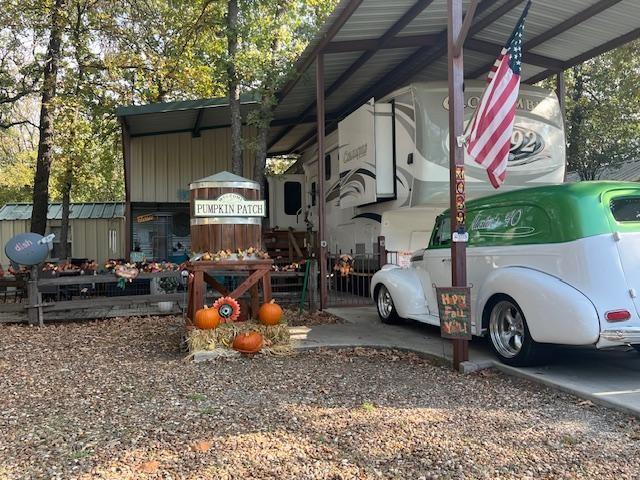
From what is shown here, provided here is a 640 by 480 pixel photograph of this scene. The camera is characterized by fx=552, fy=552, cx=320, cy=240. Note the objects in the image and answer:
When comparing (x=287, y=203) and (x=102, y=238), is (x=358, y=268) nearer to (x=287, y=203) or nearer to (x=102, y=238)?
(x=287, y=203)

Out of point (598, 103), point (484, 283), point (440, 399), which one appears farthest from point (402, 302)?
point (598, 103)

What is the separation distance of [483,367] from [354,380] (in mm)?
1384

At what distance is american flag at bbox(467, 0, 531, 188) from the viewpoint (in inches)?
218

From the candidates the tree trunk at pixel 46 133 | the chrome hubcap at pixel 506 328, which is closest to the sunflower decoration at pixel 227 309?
the chrome hubcap at pixel 506 328

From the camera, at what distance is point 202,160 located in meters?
17.1

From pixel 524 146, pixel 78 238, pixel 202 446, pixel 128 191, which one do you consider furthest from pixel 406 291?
pixel 78 238

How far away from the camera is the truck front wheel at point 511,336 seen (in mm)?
5328

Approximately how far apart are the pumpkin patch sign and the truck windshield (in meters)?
1.50

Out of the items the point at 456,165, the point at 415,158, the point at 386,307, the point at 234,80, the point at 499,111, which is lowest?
the point at 386,307

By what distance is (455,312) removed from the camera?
5574mm

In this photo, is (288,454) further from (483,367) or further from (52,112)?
(52,112)

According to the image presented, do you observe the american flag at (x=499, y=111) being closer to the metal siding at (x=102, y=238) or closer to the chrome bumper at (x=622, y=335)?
the chrome bumper at (x=622, y=335)

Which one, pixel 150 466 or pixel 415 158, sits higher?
pixel 415 158

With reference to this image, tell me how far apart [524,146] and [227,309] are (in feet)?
19.8
